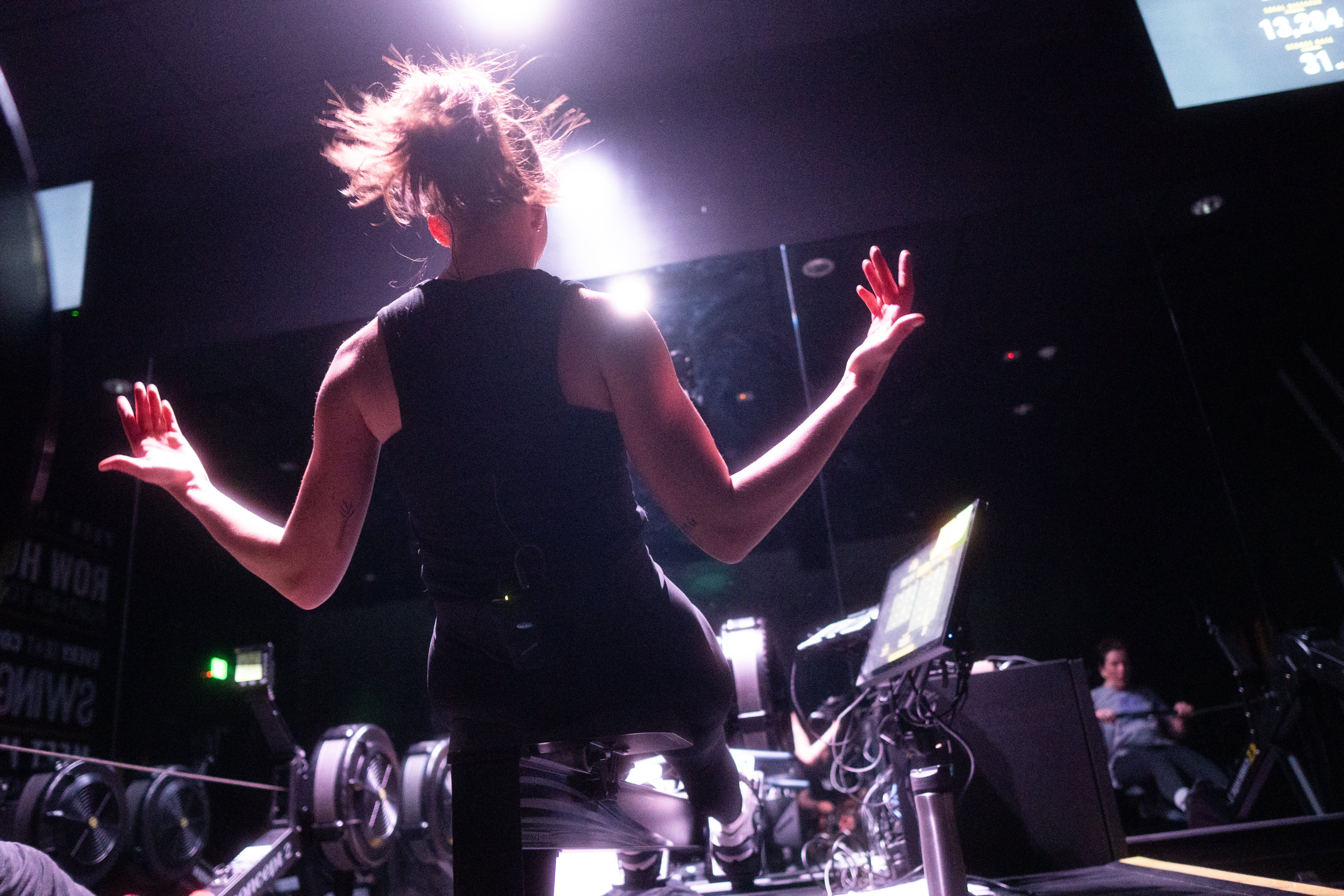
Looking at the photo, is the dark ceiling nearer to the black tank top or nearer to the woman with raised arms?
the woman with raised arms

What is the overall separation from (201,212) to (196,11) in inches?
41.4

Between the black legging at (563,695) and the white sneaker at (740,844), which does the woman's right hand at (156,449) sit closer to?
the black legging at (563,695)

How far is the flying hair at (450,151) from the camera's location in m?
1.05

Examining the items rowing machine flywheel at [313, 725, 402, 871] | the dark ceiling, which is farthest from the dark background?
rowing machine flywheel at [313, 725, 402, 871]

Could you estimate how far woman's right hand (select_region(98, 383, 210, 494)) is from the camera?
1164mm

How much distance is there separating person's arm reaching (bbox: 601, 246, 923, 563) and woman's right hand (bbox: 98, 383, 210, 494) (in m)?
0.60

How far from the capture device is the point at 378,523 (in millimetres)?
5422

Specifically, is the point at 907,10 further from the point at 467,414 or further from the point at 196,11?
the point at 467,414

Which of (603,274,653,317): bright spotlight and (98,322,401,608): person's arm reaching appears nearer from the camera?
(98,322,401,608): person's arm reaching

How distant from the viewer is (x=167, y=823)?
13.8 ft

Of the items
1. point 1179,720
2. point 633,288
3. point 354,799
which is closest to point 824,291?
point 633,288

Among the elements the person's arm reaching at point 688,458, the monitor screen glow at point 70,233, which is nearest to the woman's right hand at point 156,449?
the person's arm reaching at point 688,458

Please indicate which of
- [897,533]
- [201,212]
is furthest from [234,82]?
[897,533]

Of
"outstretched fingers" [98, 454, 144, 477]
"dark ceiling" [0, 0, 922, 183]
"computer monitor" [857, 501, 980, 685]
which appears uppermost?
"dark ceiling" [0, 0, 922, 183]
